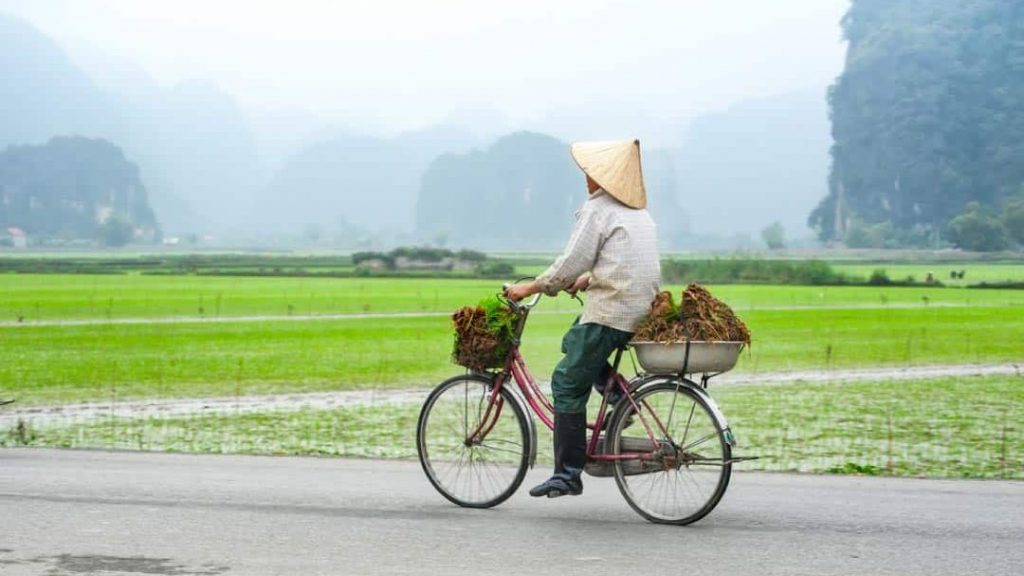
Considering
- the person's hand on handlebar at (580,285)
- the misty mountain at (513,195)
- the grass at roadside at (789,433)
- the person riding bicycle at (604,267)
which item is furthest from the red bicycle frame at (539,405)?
the misty mountain at (513,195)

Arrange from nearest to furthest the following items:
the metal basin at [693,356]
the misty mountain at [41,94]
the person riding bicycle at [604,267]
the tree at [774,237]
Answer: the metal basin at [693,356] < the person riding bicycle at [604,267] < the tree at [774,237] < the misty mountain at [41,94]

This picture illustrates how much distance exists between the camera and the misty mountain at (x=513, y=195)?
6270 inches

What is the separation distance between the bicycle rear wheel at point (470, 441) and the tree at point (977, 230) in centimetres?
6477

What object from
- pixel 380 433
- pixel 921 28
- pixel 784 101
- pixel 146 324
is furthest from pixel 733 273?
pixel 784 101

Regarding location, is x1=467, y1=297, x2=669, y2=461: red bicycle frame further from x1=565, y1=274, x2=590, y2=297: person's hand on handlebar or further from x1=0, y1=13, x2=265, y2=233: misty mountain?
x1=0, y1=13, x2=265, y2=233: misty mountain

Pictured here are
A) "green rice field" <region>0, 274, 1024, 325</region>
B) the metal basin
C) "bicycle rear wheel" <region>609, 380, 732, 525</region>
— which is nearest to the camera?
the metal basin

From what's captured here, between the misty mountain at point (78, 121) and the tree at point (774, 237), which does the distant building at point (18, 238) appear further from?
the tree at point (774, 237)

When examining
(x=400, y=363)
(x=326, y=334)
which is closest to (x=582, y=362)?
(x=400, y=363)

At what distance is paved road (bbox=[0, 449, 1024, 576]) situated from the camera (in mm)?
6465

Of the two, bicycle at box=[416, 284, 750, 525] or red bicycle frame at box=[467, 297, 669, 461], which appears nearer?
bicycle at box=[416, 284, 750, 525]

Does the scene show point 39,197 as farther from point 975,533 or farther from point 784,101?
point 975,533

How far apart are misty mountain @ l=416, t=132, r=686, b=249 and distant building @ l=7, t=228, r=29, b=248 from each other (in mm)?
57074

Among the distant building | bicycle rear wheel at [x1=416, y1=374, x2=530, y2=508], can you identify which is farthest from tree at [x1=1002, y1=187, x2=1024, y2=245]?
the distant building

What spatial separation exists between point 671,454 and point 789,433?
7.87 meters
